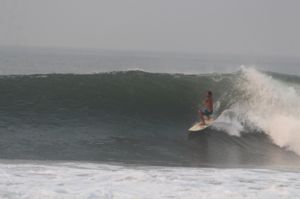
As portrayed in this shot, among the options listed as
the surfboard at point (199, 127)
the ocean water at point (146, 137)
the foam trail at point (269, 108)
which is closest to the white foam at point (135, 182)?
the ocean water at point (146, 137)

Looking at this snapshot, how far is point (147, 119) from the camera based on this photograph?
50.0ft

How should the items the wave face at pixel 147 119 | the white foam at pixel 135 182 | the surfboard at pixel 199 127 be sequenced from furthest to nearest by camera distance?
the surfboard at pixel 199 127 → the wave face at pixel 147 119 → the white foam at pixel 135 182

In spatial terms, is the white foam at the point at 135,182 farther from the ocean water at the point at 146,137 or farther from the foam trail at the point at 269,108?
the foam trail at the point at 269,108

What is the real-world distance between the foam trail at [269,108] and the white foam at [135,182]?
5.44m

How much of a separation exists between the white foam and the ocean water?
0.02 m

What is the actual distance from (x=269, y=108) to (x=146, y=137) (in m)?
5.45

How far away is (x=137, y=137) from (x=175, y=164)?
2635 mm

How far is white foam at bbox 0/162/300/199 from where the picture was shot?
23.6 feet

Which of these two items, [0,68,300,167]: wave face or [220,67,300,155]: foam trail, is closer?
[0,68,300,167]: wave face

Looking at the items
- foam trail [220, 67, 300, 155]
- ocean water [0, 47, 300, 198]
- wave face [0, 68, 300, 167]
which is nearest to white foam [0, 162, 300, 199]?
ocean water [0, 47, 300, 198]

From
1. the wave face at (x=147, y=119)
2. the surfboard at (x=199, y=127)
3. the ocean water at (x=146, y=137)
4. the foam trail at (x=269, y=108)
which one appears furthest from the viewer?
the foam trail at (x=269, y=108)

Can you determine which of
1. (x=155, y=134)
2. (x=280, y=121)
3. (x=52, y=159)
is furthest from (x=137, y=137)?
(x=280, y=121)

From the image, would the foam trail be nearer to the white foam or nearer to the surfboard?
the surfboard

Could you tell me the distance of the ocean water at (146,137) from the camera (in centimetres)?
786
